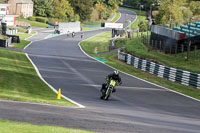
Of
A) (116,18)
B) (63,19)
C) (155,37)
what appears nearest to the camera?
(155,37)

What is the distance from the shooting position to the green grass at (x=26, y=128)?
39.0 feet

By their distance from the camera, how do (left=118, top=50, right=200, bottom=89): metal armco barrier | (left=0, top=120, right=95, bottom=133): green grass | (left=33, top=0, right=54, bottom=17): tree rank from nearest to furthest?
(left=0, top=120, right=95, bottom=133): green grass
(left=118, top=50, right=200, bottom=89): metal armco barrier
(left=33, top=0, right=54, bottom=17): tree

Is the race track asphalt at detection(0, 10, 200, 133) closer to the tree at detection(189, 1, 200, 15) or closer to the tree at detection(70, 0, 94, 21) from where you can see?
the tree at detection(189, 1, 200, 15)

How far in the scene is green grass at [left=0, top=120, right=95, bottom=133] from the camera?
468 inches

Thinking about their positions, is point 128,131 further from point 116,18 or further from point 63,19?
point 116,18

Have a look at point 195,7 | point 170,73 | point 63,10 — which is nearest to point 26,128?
point 170,73

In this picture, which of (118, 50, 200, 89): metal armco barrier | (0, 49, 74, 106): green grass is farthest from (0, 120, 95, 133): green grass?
(118, 50, 200, 89): metal armco barrier

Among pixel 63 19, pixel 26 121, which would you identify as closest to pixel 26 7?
pixel 63 19

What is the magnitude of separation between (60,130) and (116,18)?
495 ft

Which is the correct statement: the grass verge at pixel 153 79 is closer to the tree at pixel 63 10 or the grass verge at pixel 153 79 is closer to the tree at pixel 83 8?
the tree at pixel 63 10

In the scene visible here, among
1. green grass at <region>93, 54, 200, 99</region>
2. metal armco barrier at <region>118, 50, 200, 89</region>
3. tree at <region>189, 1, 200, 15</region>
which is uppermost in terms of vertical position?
tree at <region>189, 1, 200, 15</region>

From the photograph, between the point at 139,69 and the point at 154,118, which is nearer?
the point at 154,118

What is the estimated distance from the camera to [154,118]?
59.3 feet

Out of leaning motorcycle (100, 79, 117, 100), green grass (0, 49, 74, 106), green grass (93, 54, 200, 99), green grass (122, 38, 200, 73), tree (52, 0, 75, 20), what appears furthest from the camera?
tree (52, 0, 75, 20)
